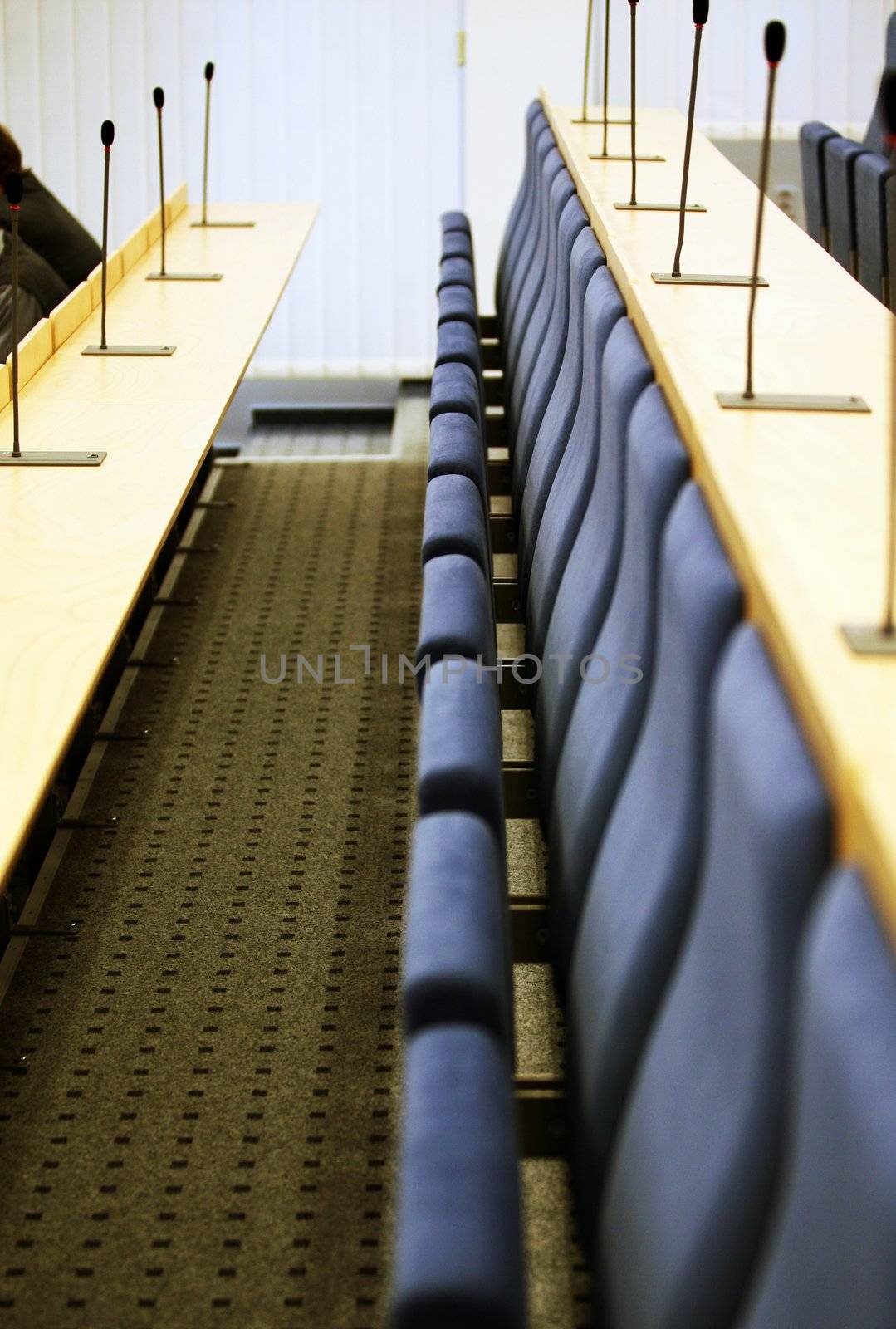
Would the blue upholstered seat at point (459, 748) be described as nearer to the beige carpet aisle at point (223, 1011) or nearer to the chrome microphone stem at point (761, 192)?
the chrome microphone stem at point (761, 192)

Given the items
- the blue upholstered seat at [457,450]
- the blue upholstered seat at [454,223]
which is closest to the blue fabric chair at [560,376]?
the blue upholstered seat at [457,450]

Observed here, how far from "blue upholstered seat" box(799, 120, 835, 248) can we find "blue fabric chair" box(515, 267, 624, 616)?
67.2 inches

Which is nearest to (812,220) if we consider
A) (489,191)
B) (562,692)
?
(489,191)

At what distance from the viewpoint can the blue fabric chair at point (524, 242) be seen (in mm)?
2879

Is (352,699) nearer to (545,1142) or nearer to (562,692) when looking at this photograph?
(562,692)

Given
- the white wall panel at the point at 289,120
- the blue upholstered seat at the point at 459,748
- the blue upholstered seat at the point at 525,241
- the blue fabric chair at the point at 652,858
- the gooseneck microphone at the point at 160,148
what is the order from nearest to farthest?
the blue fabric chair at the point at 652,858
the blue upholstered seat at the point at 459,748
the gooseneck microphone at the point at 160,148
the blue upholstered seat at the point at 525,241
the white wall panel at the point at 289,120

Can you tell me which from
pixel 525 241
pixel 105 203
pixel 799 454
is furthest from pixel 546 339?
pixel 799 454

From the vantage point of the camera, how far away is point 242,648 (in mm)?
2625

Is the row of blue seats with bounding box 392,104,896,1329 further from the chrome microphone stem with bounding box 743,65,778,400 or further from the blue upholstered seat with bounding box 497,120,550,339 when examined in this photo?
the blue upholstered seat with bounding box 497,120,550,339

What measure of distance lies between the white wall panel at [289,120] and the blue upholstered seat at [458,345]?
249 cm

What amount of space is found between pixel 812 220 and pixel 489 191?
52.3 inches

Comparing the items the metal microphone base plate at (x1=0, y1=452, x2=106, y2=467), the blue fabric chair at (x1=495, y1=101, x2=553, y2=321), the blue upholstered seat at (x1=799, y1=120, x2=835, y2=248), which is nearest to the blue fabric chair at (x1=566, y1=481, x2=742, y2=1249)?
the metal microphone base plate at (x1=0, y1=452, x2=106, y2=467)

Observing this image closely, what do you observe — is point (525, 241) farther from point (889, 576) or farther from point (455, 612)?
point (889, 576)

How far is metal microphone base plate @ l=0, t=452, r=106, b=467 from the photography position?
189cm
